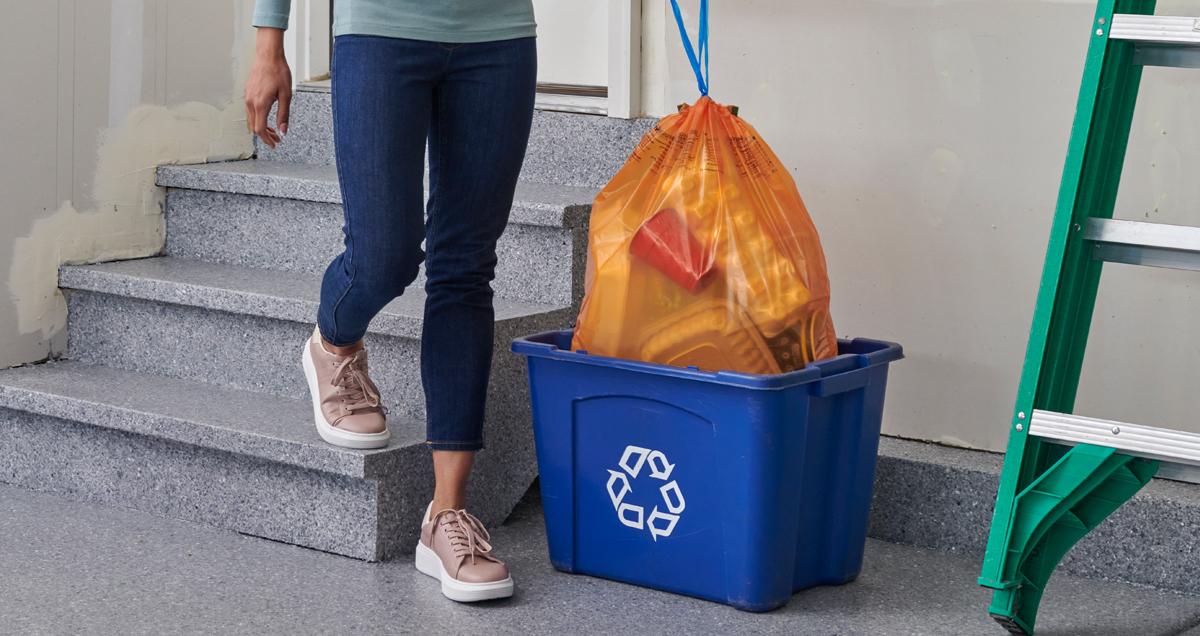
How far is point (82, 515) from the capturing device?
8.11ft

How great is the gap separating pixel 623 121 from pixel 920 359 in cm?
72

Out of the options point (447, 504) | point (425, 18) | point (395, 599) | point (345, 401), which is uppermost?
point (425, 18)

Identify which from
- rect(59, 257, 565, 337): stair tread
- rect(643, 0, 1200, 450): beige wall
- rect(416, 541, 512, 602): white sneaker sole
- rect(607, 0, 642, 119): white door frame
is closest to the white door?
rect(607, 0, 642, 119): white door frame

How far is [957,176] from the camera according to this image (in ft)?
7.86

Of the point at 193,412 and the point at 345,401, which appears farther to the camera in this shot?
the point at 193,412

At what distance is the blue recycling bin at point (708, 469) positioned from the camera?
1993 mm

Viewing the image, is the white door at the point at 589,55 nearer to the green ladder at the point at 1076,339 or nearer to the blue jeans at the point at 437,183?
the blue jeans at the point at 437,183

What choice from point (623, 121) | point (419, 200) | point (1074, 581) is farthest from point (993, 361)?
point (419, 200)

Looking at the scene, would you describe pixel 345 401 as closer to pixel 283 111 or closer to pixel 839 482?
pixel 283 111

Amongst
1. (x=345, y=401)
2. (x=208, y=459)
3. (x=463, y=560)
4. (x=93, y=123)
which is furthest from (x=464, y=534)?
(x=93, y=123)

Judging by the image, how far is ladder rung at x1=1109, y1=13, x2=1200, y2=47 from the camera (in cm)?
175

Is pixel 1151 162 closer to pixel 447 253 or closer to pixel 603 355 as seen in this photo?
pixel 603 355

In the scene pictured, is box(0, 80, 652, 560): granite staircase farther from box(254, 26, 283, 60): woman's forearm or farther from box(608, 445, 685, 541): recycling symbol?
box(254, 26, 283, 60): woman's forearm

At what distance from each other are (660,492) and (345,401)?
0.53 meters
